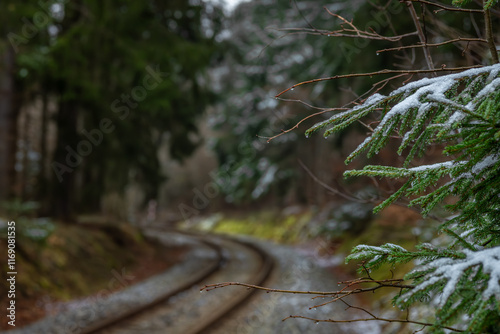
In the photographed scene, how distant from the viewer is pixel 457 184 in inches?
68.7

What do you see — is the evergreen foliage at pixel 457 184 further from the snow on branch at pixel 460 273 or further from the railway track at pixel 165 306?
the railway track at pixel 165 306

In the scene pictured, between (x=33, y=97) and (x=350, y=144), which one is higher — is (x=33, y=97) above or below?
above

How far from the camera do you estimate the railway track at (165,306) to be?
6289 millimetres

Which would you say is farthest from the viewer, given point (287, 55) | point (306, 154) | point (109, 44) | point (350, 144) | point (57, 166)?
point (306, 154)

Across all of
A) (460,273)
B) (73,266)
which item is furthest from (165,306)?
(460,273)

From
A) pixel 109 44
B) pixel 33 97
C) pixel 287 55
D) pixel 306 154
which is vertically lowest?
pixel 306 154

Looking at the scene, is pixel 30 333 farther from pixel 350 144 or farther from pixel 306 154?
pixel 306 154

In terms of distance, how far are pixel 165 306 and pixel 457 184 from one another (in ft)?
23.9

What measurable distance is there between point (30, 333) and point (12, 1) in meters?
7.21

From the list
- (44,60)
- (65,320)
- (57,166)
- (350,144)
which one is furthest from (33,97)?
(350,144)

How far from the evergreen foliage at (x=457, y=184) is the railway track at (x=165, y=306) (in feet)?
17.3

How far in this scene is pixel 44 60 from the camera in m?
8.87

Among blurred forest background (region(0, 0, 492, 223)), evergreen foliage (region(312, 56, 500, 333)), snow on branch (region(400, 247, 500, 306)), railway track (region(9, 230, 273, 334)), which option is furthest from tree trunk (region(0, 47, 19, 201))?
snow on branch (region(400, 247, 500, 306))

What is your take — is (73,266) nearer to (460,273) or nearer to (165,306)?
(165,306)
